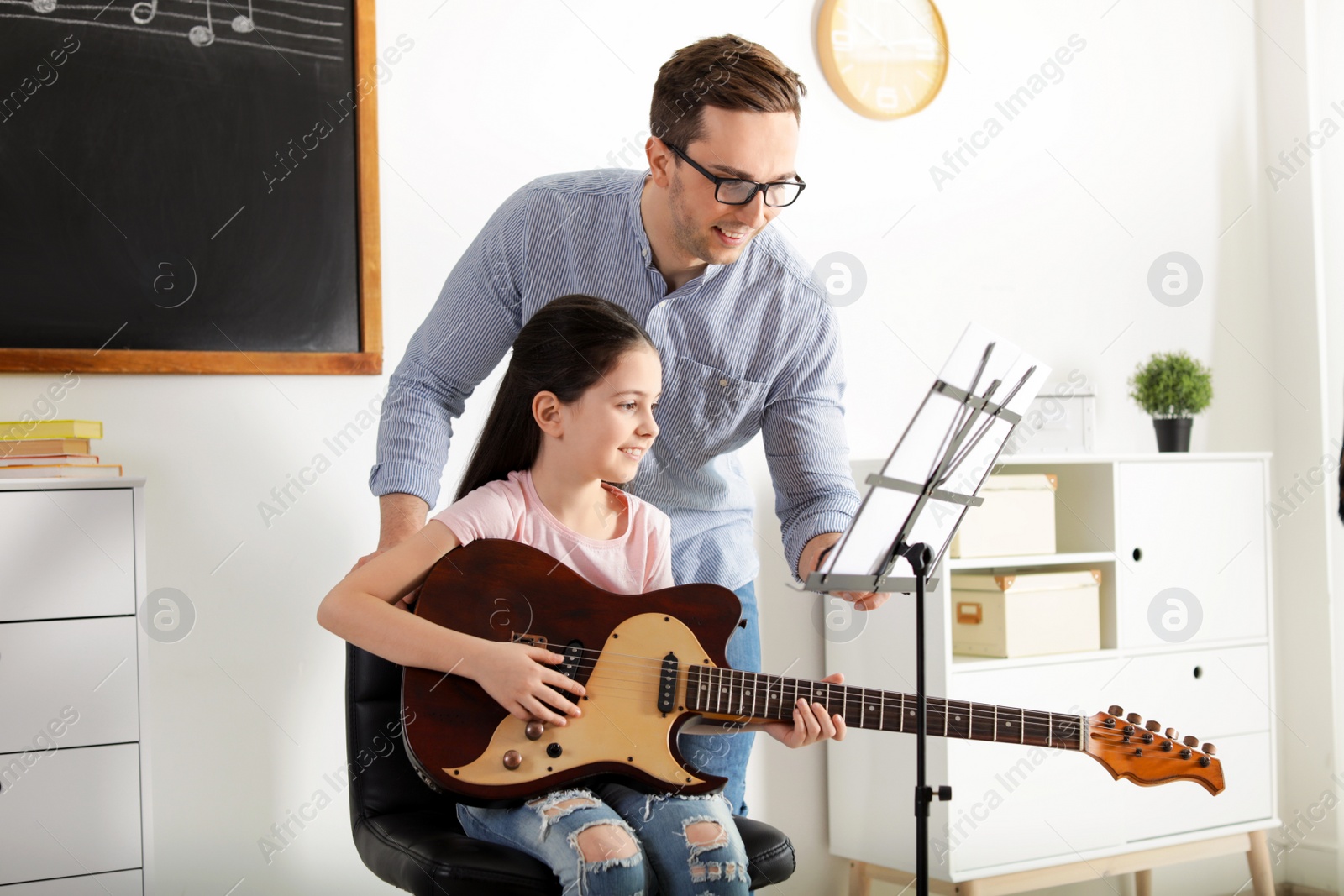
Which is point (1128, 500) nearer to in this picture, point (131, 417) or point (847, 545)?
point (847, 545)

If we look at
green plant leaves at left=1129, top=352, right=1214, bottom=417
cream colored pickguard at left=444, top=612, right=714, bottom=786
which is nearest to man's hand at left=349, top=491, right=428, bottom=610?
cream colored pickguard at left=444, top=612, right=714, bottom=786

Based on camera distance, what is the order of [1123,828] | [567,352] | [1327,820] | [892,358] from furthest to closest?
1. [1327,820]
2. [892,358]
3. [1123,828]
4. [567,352]

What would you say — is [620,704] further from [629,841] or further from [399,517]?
[399,517]

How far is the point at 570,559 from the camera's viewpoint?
1638mm

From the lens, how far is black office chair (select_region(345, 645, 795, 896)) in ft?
4.60

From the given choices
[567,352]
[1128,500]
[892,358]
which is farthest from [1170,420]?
[567,352]

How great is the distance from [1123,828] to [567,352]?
74.2 inches

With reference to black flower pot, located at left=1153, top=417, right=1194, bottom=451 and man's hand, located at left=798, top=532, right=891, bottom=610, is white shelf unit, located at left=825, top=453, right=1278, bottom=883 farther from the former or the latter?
man's hand, located at left=798, top=532, right=891, bottom=610

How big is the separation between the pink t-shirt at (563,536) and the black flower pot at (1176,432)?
6.12 feet

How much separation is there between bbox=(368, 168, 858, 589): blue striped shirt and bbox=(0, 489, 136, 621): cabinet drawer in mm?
462

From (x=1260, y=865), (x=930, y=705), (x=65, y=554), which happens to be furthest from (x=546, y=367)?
(x=1260, y=865)

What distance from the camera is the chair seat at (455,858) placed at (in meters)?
1.39

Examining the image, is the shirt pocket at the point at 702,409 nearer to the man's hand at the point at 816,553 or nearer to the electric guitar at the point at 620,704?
the man's hand at the point at 816,553

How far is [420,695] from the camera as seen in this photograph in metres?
1.47
